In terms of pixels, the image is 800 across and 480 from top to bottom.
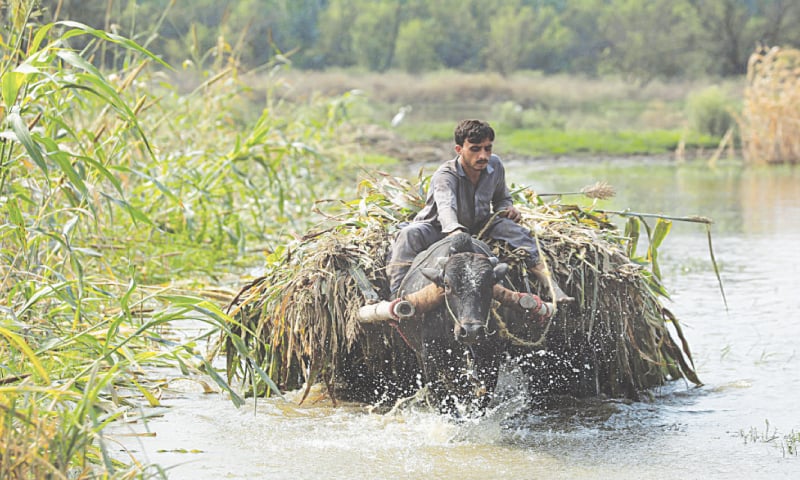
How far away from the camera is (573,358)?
6727 mm

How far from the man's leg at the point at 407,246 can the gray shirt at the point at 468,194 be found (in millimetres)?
94

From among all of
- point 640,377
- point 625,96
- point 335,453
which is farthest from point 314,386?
point 625,96

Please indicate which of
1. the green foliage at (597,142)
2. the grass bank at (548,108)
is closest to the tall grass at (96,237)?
the grass bank at (548,108)

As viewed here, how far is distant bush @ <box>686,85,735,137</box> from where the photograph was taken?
3244cm

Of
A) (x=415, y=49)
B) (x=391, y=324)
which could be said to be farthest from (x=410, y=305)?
(x=415, y=49)

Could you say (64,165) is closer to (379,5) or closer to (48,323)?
(48,323)

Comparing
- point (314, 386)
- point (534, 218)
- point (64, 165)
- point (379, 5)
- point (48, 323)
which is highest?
point (379, 5)

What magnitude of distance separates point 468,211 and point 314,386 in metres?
1.68

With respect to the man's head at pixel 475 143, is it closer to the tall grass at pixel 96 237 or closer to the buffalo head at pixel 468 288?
the buffalo head at pixel 468 288

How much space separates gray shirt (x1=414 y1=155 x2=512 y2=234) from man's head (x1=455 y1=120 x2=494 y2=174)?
10 cm

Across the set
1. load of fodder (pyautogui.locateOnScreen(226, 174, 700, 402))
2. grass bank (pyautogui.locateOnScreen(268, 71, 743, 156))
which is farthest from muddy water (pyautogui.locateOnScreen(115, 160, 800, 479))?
grass bank (pyautogui.locateOnScreen(268, 71, 743, 156))

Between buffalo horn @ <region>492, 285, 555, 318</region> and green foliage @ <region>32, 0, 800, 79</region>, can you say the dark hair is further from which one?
green foliage @ <region>32, 0, 800, 79</region>

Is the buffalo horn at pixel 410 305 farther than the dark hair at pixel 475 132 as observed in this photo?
No

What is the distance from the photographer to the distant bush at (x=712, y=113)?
3244 cm
